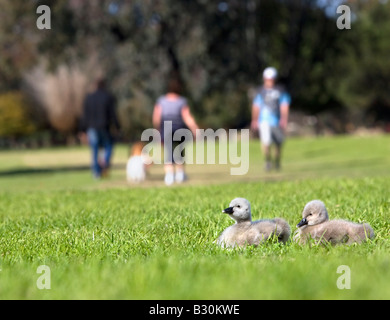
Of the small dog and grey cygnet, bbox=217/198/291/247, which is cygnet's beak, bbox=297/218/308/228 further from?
the small dog

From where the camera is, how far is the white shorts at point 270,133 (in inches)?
653

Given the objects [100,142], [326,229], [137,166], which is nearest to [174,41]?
[100,142]

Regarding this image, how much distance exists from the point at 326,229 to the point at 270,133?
452 inches

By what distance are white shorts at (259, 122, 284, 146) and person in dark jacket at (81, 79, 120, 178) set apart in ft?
11.9

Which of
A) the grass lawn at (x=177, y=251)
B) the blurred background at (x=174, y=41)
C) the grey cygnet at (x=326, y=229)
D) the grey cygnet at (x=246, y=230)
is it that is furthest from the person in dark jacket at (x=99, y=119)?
the blurred background at (x=174, y=41)

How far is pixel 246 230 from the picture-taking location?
5281 mm

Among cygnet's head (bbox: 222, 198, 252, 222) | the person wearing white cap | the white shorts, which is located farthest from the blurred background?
cygnet's head (bbox: 222, 198, 252, 222)

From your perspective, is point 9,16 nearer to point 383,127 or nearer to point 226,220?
point 226,220

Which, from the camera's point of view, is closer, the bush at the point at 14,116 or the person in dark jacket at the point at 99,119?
the person in dark jacket at the point at 99,119

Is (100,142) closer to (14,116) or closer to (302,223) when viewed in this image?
(302,223)

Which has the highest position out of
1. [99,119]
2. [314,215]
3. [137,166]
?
[99,119]

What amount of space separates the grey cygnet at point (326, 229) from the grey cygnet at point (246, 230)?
15 cm

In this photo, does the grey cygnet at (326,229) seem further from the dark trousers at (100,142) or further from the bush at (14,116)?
the bush at (14,116)

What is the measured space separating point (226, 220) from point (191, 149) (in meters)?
26.9
